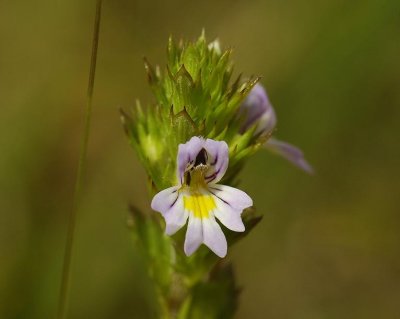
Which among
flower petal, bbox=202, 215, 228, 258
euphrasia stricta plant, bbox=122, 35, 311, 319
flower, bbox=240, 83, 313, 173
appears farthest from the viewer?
flower, bbox=240, 83, 313, 173

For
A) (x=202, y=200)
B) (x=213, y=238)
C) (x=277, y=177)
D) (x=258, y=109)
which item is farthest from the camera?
(x=277, y=177)

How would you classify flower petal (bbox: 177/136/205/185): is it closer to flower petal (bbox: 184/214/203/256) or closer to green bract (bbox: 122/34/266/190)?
green bract (bbox: 122/34/266/190)

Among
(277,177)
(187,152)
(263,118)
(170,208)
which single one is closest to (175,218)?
(170,208)

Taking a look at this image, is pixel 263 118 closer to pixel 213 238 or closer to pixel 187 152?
pixel 187 152

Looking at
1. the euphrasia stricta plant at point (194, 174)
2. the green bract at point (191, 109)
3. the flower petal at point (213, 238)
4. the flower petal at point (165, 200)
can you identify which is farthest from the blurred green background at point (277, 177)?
the flower petal at point (213, 238)

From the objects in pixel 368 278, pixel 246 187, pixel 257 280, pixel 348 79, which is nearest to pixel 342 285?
pixel 368 278

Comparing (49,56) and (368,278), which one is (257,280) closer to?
(368,278)

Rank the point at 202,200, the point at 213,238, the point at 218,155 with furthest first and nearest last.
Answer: the point at 202,200
the point at 218,155
the point at 213,238

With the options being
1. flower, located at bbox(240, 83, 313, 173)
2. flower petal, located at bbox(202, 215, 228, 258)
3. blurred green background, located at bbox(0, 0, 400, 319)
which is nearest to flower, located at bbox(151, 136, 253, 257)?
flower petal, located at bbox(202, 215, 228, 258)
